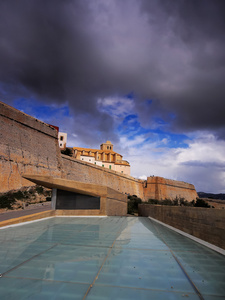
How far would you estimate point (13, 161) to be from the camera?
19.1 metres

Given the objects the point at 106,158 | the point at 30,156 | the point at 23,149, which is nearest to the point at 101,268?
the point at 23,149

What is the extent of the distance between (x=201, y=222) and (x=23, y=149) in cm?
1991

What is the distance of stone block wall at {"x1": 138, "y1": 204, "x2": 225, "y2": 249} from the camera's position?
4395 mm

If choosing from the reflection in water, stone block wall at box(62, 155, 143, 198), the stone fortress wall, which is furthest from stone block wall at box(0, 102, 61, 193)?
the reflection in water

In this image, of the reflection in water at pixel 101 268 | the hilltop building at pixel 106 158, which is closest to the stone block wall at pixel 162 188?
the hilltop building at pixel 106 158

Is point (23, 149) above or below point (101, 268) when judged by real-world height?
above

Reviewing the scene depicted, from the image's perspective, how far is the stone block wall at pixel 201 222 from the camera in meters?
4.39

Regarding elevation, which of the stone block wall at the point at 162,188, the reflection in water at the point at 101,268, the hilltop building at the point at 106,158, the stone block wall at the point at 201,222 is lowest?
the reflection in water at the point at 101,268

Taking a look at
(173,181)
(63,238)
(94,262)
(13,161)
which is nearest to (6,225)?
(63,238)

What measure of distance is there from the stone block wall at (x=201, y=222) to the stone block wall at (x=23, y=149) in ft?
51.6

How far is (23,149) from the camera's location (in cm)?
2095

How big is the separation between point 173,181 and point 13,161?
40.5 metres

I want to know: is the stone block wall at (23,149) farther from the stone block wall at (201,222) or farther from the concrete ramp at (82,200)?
the stone block wall at (201,222)

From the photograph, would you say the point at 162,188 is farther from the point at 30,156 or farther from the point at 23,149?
the point at 23,149
